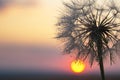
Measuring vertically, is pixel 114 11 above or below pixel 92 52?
above

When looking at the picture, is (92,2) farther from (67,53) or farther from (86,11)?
(67,53)

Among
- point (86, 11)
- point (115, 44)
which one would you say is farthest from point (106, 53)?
point (86, 11)

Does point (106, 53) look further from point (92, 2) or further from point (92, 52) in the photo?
point (92, 2)

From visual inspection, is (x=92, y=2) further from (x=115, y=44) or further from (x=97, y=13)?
(x=115, y=44)

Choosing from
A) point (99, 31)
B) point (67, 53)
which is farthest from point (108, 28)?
point (67, 53)

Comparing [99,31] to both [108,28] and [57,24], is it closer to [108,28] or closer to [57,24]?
[108,28]

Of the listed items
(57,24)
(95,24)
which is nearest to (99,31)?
(95,24)

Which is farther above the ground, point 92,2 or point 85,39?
point 92,2
